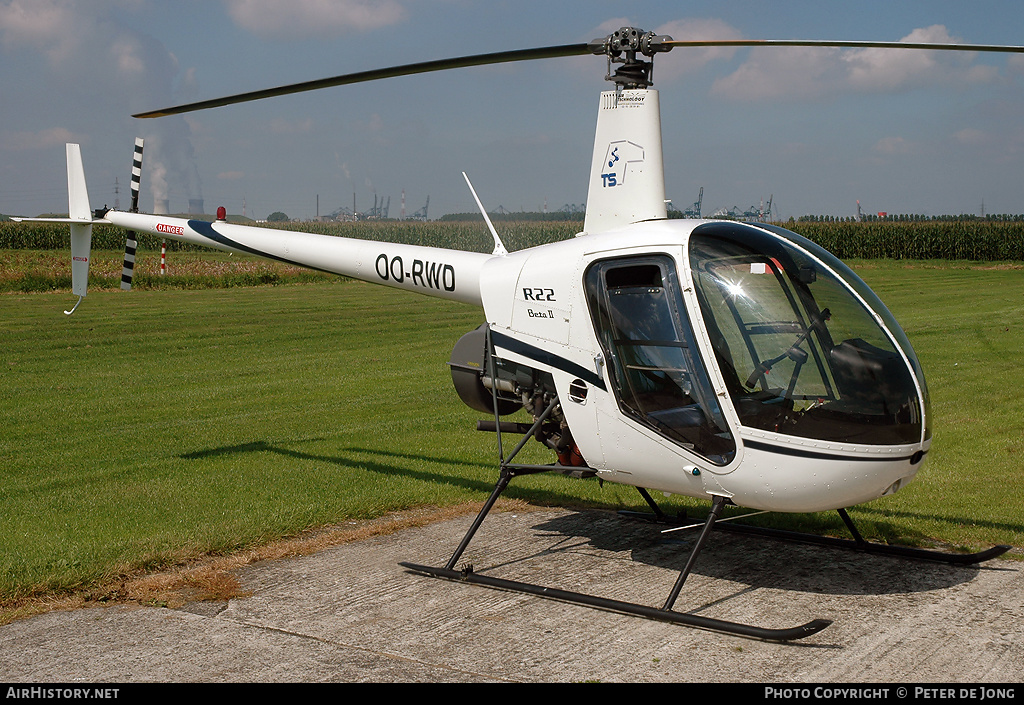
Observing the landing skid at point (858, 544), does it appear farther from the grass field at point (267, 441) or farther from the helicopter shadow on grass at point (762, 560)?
the grass field at point (267, 441)

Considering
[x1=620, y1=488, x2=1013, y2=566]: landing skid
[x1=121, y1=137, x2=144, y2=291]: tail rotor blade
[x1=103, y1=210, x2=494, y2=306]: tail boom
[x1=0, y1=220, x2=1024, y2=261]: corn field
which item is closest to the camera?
[x1=620, y1=488, x2=1013, y2=566]: landing skid

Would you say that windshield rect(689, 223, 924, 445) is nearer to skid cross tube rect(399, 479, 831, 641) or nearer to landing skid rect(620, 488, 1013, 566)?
skid cross tube rect(399, 479, 831, 641)

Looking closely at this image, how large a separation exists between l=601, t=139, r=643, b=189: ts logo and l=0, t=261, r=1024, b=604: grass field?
3.01 meters

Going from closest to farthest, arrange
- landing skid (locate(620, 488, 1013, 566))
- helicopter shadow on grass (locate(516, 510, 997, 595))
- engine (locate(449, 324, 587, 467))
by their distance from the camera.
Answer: helicopter shadow on grass (locate(516, 510, 997, 595)) < landing skid (locate(620, 488, 1013, 566)) < engine (locate(449, 324, 587, 467))

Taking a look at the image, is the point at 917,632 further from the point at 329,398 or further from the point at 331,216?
the point at 329,398

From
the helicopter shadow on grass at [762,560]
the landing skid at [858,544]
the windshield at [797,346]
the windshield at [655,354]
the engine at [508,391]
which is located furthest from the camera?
the engine at [508,391]

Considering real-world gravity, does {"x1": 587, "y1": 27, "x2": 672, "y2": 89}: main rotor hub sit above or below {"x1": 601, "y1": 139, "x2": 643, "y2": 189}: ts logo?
above

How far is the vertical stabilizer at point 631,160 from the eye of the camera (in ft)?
21.3

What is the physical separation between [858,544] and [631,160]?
3.13 m

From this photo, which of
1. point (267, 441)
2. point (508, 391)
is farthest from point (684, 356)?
point (267, 441)

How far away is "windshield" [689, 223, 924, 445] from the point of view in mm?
5195

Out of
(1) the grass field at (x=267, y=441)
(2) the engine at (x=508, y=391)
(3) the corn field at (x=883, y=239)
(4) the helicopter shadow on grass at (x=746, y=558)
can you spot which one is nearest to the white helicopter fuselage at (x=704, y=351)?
(2) the engine at (x=508, y=391)

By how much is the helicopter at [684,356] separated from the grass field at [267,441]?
168cm

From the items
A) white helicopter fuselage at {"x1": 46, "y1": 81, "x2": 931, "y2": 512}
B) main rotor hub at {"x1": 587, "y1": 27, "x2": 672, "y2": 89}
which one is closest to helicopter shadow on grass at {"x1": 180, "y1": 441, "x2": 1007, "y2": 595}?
white helicopter fuselage at {"x1": 46, "y1": 81, "x2": 931, "y2": 512}
